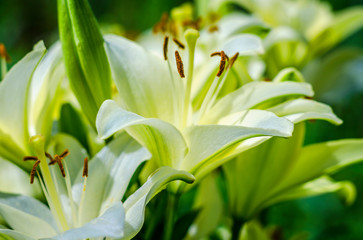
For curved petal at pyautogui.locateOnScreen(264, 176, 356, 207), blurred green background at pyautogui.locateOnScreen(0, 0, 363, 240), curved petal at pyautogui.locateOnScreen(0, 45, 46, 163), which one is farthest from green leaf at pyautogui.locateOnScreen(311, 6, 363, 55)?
curved petal at pyautogui.locateOnScreen(0, 45, 46, 163)

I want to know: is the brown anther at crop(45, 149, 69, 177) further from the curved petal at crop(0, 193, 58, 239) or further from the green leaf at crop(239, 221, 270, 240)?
the green leaf at crop(239, 221, 270, 240)

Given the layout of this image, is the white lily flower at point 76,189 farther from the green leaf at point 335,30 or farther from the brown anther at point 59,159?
the green leaf at point 335,30

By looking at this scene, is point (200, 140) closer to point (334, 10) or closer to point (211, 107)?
point (211, 107)

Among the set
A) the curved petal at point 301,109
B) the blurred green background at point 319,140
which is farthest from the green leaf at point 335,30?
the curved petal at point 301,109

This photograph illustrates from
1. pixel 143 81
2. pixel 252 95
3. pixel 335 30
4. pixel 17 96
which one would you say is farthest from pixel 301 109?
pixel 335 30

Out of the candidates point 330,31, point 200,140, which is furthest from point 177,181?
point 330,31
